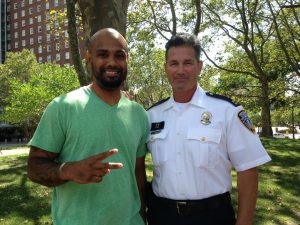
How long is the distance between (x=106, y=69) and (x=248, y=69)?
1103 inches

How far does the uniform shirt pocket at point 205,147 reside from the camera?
2.72 m

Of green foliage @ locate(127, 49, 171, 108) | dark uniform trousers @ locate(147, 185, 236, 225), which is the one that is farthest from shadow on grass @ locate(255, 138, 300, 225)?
green foliage @ locate(127, 49, 171, 108)

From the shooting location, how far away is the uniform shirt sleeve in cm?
268

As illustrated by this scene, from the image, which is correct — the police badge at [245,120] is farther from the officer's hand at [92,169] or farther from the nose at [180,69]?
the officer's hand at [92,169]

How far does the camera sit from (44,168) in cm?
236

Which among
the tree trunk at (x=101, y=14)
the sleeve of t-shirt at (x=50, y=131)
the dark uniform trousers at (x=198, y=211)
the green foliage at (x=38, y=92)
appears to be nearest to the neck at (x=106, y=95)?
the sleeve of t-shirt at (x=50, y=131)

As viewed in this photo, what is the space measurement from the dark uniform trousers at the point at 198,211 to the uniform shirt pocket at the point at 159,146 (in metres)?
0.30

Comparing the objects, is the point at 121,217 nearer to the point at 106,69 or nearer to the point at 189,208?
the point at 189,208

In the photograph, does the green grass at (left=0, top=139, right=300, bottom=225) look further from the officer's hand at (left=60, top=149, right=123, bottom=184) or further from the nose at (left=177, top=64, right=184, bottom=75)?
the officer's hand at (left=60, top=149, right=123, bottom=184)

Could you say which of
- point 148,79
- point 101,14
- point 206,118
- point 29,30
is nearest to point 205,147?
point 206,118

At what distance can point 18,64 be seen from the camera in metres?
56.4

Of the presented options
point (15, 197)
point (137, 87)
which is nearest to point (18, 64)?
point (137, 87)

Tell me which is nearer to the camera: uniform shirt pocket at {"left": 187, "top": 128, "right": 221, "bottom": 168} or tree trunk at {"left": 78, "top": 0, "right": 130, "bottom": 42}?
uniform shirt pocket at {"left": 187, "top": 128, "right": 221, "bottom": 168}

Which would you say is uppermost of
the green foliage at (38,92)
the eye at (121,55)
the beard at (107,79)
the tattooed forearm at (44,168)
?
the green foliage at (38,92)
